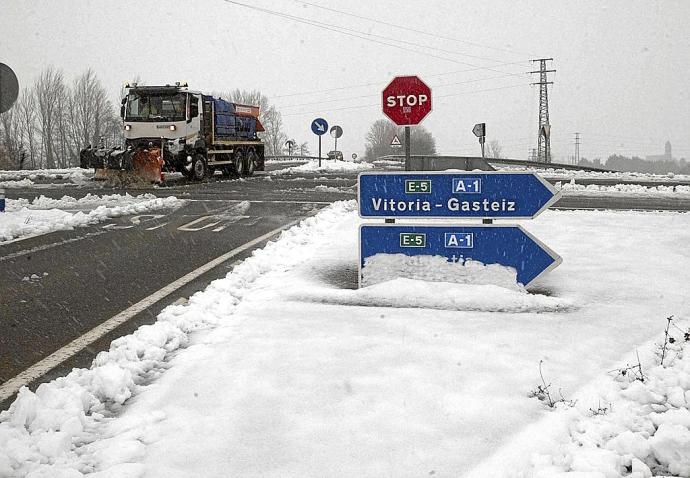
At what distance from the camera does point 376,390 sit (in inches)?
145

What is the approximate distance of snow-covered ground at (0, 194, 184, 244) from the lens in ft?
35.1

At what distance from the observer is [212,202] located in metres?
15.7

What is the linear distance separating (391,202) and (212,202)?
10.1 m

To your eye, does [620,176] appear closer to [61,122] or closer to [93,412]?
[93,412]

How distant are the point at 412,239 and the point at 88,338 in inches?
131

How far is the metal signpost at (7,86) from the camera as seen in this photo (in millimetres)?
11055

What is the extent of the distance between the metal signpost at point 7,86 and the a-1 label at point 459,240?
29.5 feet

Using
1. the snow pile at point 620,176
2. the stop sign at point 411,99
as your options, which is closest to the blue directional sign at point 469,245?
the stop sign at point 411,99

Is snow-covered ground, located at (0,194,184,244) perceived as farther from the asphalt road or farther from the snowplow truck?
the snowplow truck

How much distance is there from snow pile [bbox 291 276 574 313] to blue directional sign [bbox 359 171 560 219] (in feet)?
2.16

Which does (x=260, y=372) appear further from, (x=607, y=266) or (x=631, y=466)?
(x=607, y=266)

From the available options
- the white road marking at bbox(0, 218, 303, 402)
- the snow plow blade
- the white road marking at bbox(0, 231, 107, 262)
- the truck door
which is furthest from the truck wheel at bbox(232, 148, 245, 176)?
the white road marking at bbox(0, 218, 303, 402)

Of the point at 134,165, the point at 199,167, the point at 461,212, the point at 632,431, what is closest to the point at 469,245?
the point at 461,212

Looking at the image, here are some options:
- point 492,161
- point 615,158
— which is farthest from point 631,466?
point 615,158
